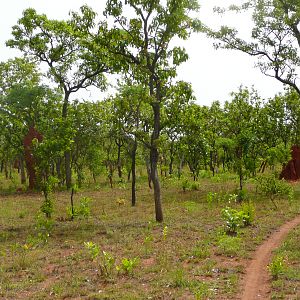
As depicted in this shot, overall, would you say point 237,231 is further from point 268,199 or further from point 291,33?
point 291,33

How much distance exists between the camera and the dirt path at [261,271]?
860cm

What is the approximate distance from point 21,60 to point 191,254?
28.5 meters

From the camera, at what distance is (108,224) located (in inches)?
686

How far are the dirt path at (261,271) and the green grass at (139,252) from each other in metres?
0.25

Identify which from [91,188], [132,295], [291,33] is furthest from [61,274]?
[91,188]

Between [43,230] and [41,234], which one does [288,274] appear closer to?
[41,234]

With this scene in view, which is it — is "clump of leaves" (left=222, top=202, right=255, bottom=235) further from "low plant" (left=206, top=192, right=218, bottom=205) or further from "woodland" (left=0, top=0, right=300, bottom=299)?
"low plant" (left=206, top=192, right=218, bottom=205)

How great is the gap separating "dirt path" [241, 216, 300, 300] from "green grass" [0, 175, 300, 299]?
25 centimetres

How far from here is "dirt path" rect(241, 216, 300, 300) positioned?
339 inches

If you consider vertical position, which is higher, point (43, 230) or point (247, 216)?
point (247, 216)

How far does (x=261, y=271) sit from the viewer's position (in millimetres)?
10156

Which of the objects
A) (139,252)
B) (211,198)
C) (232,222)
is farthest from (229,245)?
(211,198)

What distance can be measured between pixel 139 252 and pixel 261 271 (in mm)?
4035

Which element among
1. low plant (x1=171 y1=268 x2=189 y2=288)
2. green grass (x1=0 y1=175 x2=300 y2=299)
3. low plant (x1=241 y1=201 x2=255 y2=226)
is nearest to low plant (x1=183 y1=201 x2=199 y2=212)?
green grass (x1=0 y1=175 x2=300 y2=299)
